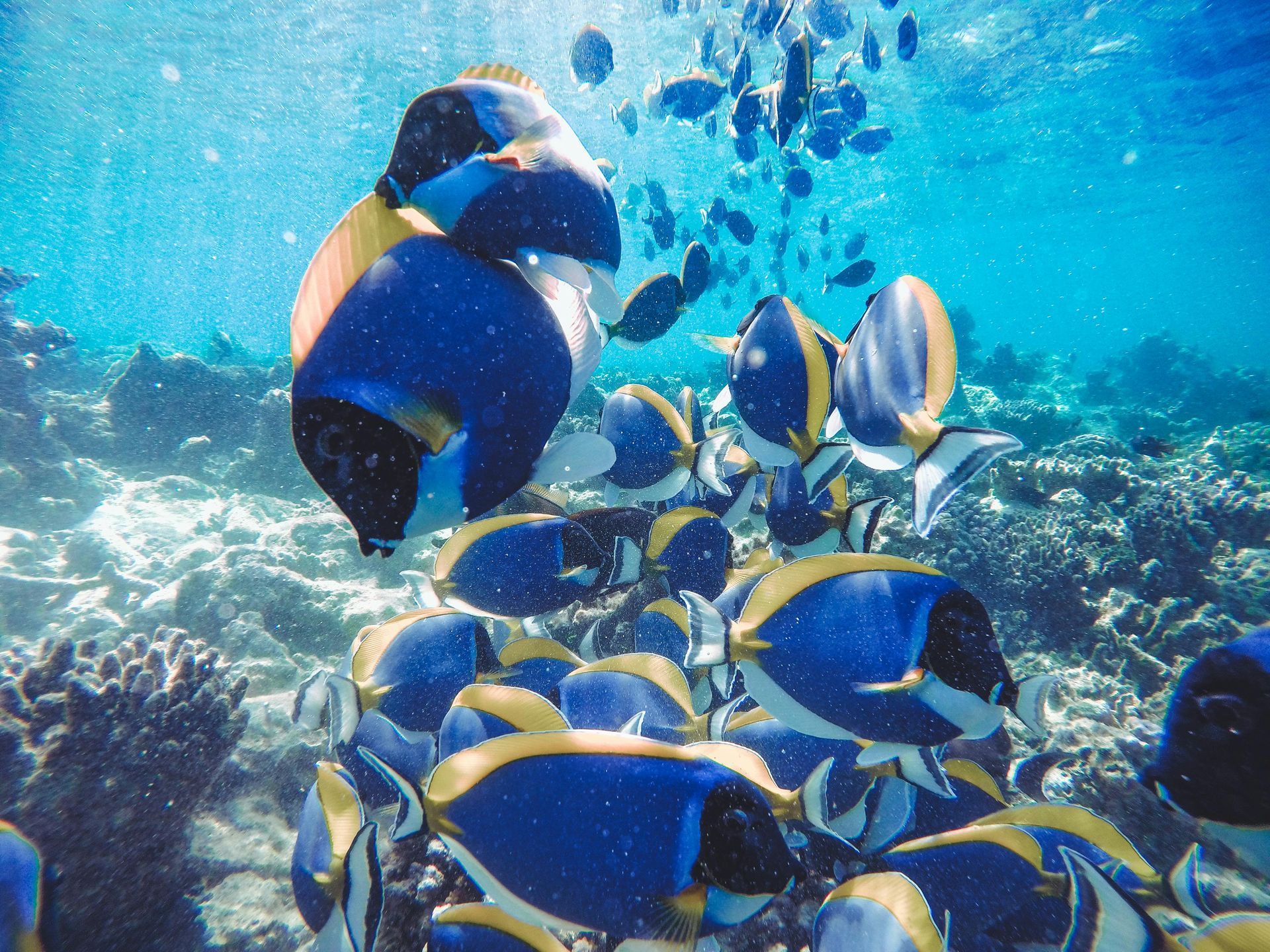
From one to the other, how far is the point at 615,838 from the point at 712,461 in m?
1.48

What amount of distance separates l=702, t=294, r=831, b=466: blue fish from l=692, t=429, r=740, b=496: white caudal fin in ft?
1.36

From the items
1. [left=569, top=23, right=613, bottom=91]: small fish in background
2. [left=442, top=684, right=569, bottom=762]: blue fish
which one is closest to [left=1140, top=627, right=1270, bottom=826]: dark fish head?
[left=442, top=684, right=569, bottom=762]: blue fish

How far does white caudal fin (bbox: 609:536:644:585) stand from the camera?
2.22 m

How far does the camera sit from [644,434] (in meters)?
2.31

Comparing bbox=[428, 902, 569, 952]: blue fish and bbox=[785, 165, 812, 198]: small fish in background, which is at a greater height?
bbox=[785, 165, 812, 198]: small fish in background

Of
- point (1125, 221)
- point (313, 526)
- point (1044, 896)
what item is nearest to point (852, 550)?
point (1044, 896)

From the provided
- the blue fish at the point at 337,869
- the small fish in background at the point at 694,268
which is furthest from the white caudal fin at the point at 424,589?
the small fish in background at the point at 694,268

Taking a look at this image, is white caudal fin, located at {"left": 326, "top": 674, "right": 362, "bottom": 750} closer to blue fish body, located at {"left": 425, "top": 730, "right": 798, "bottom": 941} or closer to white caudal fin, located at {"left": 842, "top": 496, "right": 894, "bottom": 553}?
blue fish body, located at {"left": 425, "top": 730, "right": 798, "bottom": 941}

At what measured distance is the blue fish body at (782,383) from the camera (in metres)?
1.69

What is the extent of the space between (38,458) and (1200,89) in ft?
113

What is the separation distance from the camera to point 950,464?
1.22 metres

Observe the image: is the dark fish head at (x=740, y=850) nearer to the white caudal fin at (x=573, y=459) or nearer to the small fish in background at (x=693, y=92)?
the white caudal fin at (x=573, y=459)

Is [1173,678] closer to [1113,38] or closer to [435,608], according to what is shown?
[435,608]

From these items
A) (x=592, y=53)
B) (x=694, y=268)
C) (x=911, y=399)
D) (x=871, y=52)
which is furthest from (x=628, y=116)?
(x=911, y=399)
